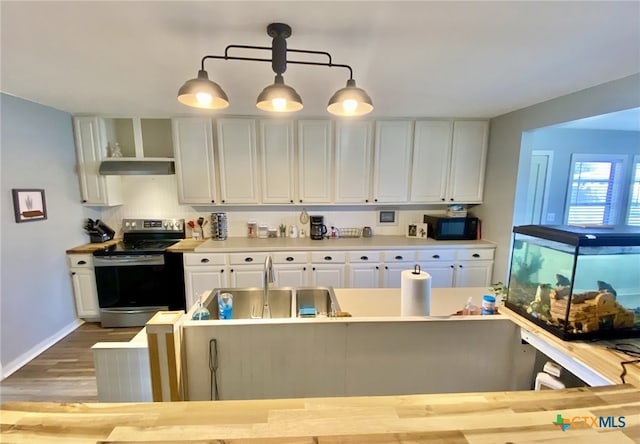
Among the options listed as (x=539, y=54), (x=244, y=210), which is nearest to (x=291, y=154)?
(x=244, y=210)

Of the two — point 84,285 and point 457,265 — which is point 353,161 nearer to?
point 457,265

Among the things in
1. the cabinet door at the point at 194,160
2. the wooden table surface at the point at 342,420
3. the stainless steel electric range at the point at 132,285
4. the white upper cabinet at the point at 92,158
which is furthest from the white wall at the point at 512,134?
the white upper cabinet at the point at 92,158

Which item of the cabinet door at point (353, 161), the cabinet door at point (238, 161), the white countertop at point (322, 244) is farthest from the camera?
the cabinet door at point (353, 161)

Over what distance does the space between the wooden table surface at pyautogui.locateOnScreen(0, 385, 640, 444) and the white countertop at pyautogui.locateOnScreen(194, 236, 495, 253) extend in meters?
2.17

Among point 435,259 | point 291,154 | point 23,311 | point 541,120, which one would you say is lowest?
point 23,311

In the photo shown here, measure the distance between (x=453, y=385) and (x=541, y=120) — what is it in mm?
2554

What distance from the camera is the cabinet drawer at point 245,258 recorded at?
9.73 feet

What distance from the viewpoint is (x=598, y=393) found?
2.84ft

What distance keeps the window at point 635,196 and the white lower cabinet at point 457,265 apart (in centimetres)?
219

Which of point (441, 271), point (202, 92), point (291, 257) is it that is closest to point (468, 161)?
point (441, 271)

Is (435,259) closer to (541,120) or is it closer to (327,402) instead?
(541,120)

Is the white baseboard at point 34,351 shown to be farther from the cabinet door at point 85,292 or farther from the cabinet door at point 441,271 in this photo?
the cabinet door at point 441,271

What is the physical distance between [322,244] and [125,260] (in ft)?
6.97

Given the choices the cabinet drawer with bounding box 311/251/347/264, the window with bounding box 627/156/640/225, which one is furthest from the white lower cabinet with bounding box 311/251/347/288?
the window with bounding box 627/156/640/225
